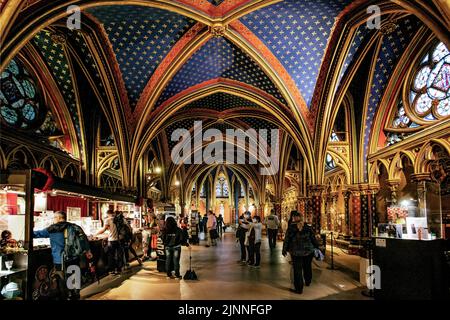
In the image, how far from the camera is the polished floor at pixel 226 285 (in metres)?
6.01

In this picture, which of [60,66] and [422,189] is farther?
[60,66]

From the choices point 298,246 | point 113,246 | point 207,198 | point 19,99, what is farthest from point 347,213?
point 207,198

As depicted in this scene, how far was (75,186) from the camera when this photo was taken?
7.32 meters

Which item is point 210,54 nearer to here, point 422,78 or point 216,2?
point 216,2

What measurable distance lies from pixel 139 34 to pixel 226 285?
7.21 m

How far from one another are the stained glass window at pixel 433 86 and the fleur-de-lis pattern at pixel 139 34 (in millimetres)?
6490

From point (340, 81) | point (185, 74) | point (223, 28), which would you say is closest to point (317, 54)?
point (340, 81)

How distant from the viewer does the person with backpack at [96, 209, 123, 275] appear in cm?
791

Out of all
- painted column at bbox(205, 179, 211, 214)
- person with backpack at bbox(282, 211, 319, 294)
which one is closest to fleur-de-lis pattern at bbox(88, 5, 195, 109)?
person with backpack at bbox(282, 211, 319, 294)

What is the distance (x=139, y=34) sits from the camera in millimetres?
10266

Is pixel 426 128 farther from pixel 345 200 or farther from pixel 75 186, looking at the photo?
pixel 75 186

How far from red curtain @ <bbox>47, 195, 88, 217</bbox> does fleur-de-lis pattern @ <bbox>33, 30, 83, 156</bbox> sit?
4.18 metres

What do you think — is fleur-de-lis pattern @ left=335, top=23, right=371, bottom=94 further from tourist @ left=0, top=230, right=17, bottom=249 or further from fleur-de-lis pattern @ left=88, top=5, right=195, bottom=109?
tourist @ left=0, top=230, right=17, bottom=249

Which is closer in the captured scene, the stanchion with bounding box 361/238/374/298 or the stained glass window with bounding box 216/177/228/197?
the stanchion with bounding box 361/238/374/298
